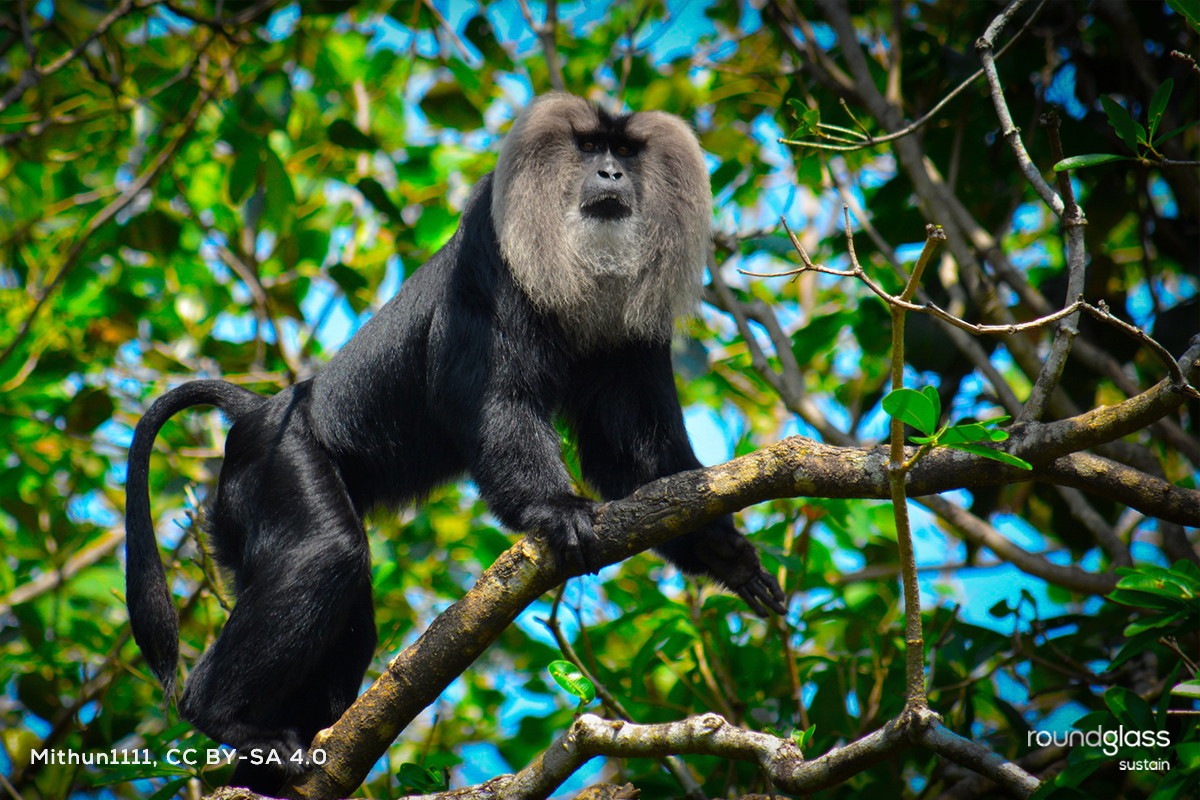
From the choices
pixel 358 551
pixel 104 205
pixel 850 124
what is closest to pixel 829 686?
pixel 358 551

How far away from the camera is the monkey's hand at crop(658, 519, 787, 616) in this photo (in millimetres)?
3346

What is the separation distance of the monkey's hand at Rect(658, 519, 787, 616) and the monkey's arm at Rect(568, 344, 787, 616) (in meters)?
0.08

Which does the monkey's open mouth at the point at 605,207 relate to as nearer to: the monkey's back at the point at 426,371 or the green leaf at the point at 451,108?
the monkey's back at the point at 426,371

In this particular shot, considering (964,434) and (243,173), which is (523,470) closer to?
(964,434)

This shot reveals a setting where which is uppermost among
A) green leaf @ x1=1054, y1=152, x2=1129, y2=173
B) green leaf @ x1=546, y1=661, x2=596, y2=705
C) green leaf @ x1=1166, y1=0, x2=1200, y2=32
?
green leaf @ x1=1166, y1=0, x2=1200, y2=32

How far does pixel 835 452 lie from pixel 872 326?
197cm

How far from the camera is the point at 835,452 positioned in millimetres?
2604

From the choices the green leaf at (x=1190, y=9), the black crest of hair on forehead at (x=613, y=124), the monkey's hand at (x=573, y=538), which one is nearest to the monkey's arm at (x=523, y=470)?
the monkey's hand at (x=573, y=538)

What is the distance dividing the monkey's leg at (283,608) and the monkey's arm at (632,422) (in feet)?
3.10

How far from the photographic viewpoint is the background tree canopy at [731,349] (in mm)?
3416

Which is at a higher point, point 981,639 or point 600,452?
point 600,452

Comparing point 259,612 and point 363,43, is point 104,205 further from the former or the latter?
point 259,612

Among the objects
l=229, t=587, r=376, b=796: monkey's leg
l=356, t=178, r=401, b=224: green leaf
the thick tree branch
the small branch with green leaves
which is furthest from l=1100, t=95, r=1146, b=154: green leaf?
l=356, t=178, r=401, b=224: green leaf

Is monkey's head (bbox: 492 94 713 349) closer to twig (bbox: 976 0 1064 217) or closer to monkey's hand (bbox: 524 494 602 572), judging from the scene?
monkey's hand (bbox: 524 494 602 572)
